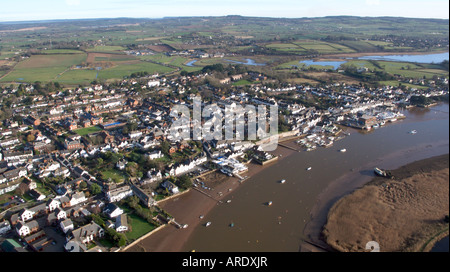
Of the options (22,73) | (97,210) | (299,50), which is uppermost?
(299,50)

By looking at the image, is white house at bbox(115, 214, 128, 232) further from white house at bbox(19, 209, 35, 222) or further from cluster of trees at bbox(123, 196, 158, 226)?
white house at bbox(19, 209, 35, 222)

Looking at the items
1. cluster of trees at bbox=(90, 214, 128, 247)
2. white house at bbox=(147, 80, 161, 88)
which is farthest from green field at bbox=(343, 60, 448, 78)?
cluster of trees at bbox=(90, 214, 128, 247)

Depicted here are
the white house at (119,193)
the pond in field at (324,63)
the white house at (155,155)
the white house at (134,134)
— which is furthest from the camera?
the pond in field at (324,63)

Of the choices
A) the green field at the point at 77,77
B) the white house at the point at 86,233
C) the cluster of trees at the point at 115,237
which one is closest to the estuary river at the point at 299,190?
the cluster of trees at the point at 115,237

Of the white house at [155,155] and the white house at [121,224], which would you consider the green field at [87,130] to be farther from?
the white house at [121,224]

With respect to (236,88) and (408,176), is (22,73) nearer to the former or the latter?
(236,88)

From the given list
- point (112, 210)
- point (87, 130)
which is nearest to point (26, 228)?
point (112, 210)

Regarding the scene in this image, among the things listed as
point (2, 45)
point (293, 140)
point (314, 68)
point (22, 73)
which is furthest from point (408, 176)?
point (2, 45)
